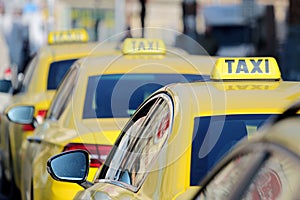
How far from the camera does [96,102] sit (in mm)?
7176

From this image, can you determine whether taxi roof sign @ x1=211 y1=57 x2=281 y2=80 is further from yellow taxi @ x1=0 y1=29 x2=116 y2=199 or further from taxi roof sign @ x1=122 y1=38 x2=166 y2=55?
yellow taxi @ x1=0 y1=29 x2=116 y2=199

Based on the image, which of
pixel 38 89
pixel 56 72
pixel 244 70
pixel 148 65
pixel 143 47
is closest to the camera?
pixel 244 70

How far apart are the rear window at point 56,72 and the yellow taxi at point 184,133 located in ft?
19.0

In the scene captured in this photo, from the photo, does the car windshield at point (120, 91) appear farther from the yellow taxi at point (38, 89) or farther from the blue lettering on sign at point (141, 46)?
the yellow taxi at point (38, 89)

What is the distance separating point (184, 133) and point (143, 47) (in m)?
4.37

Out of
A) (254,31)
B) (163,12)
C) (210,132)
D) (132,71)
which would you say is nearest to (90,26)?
(163,12)

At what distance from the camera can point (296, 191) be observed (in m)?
2.59

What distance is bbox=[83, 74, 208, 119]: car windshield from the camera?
6.75m

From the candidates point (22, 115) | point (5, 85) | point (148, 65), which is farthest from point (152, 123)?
point (5, 85)

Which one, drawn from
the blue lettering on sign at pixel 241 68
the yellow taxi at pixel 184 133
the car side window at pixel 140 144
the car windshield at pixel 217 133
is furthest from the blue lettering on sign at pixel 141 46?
the car windshield at pixel 217 133

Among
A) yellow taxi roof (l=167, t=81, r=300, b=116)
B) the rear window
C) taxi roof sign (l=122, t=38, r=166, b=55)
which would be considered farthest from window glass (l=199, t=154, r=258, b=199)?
the rear window

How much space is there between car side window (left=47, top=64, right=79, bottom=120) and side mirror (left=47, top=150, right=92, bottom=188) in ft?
7.30

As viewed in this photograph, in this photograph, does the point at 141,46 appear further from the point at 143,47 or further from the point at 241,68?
the point at 241,68

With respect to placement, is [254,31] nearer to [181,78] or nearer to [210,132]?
[181,78]
